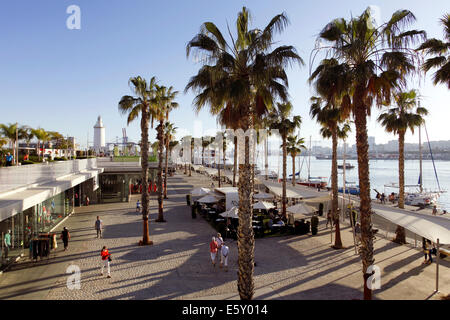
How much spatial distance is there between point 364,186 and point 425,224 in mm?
5430

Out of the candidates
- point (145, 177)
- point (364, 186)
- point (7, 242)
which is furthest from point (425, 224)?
point (7, 242)

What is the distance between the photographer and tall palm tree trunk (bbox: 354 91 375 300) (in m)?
10.2

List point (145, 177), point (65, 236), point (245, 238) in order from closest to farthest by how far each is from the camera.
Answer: point (245, 238), point (65, 236), point (145, 177)

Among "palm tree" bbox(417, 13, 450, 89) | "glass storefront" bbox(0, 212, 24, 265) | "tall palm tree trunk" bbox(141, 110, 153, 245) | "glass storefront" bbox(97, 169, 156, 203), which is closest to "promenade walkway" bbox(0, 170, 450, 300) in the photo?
"glass storefront" bbox(0, 212, 24, 265)

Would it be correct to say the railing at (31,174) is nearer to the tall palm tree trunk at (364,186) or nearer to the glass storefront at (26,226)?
the glass storefront at (26,226)

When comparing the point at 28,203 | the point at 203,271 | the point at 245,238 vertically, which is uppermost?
the point at 28,203

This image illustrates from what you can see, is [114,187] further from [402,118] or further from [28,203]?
[402,118]

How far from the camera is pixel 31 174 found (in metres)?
14.7

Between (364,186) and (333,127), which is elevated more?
(333,127)

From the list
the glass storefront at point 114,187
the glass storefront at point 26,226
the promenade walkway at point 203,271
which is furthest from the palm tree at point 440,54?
the glass storefront at point 114,187

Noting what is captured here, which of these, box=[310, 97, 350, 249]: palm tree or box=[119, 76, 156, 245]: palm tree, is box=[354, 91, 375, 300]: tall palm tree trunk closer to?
box=[310, 97, 350, 249]: palm tree

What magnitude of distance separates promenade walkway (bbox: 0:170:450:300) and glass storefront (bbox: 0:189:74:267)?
0.90m

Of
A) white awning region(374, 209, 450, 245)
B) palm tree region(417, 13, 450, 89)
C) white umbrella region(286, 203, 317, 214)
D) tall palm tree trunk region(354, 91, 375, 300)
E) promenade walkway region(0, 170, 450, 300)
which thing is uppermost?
palm tree region(417, 13, 450, 89)
